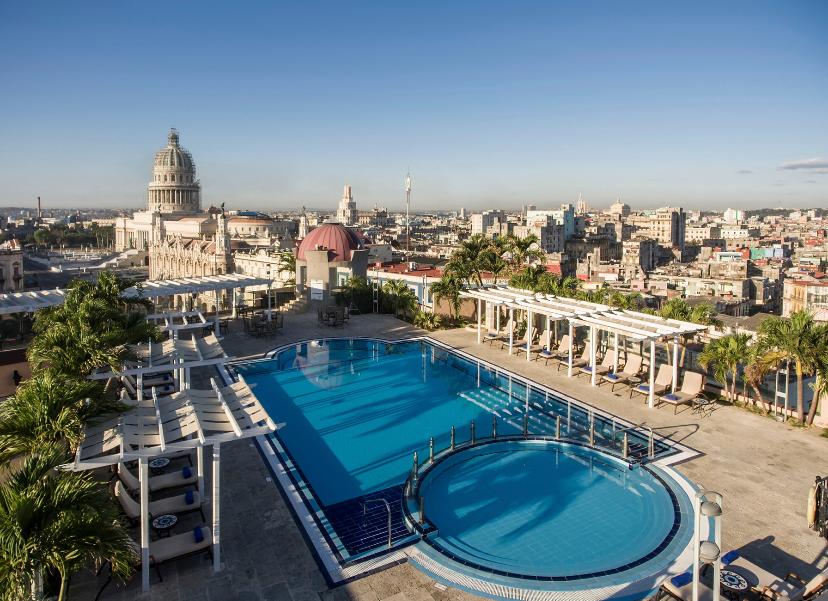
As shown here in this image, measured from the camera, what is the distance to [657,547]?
30.2 ft

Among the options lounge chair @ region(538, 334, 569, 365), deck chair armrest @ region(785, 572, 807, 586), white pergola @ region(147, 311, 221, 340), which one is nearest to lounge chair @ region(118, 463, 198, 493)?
white pergola @ region(147, 311, 221, 340)

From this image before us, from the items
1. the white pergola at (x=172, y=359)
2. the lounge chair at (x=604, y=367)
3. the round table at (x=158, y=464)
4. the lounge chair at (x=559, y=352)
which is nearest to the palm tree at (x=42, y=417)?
the round table at (x=158, y=464)

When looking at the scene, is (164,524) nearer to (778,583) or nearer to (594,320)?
(778,583)

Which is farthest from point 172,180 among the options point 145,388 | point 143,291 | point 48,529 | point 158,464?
point 48,529

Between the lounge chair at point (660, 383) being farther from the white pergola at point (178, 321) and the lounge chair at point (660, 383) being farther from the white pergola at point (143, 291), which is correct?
the white pergola at point (143, 291)

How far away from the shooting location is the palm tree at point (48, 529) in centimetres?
515

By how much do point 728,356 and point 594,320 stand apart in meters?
3.81

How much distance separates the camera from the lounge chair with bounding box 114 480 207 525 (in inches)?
350

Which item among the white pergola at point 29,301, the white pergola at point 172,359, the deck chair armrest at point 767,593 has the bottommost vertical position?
the deck chair armrest at point 767,593

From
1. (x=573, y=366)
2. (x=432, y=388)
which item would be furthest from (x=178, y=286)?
(x=573, y=366)

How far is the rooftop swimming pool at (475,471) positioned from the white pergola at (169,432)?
7.43ft

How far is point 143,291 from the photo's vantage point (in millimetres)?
21094

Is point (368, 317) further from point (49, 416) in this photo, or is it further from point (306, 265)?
point (49, 416)

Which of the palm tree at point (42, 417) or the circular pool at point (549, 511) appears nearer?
Result: the palm tree at point (42, 417)
